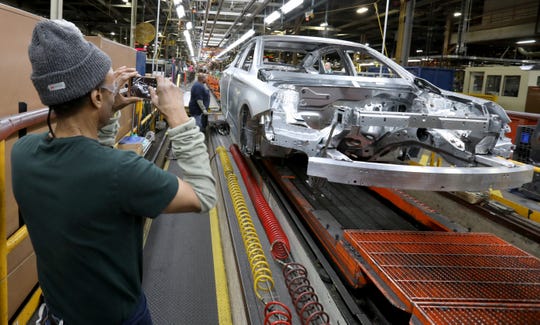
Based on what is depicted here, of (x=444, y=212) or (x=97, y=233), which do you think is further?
(x=444, y=212)

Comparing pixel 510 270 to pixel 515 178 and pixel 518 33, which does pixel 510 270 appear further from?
pixel 518 33

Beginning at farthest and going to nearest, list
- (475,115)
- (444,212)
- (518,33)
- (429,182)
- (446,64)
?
(446,64) < (518,33) < (444,212) < (475,115) < (429,182)

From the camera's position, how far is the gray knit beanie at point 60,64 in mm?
984

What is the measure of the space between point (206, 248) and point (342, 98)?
1999 millimetres

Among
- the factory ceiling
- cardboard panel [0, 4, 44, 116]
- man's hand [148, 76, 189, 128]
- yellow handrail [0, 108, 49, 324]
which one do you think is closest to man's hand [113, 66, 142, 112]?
man's hand [148, 76, 189, 128]

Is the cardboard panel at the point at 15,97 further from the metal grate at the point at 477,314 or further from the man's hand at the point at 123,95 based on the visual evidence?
the metal grate at the point at 477,314

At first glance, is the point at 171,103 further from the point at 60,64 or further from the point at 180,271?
the point at 180,271

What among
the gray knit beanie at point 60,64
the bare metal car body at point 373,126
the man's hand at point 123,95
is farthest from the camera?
the bare metal car body at point 373,126

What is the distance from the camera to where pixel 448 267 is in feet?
8.34

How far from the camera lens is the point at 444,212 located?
4.52m

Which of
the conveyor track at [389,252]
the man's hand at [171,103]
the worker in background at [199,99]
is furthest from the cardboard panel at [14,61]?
the worker in background at [199,99]

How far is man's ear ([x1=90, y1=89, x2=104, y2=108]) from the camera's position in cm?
105

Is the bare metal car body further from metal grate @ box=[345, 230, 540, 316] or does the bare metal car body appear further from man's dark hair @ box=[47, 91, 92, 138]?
man's dark hair @ box=[47, 91, 92, 138]

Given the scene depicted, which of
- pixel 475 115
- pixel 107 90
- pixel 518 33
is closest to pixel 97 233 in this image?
pixel 107 90
